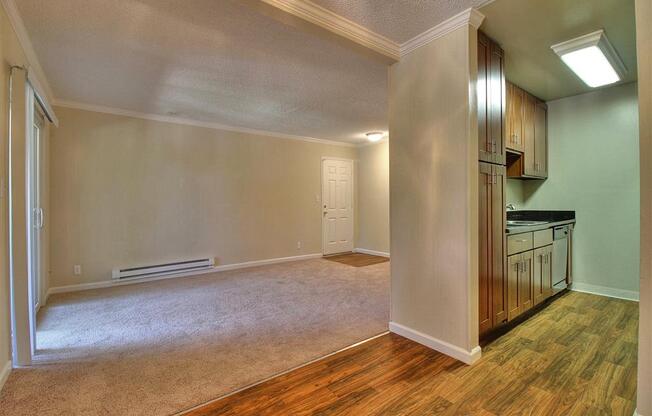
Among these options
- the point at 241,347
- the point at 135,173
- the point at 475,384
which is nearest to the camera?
the point at 475,384

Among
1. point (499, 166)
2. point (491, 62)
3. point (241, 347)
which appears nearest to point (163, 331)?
point (241, 347)

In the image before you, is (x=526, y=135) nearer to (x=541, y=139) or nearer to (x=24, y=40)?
(x=541, y=139)

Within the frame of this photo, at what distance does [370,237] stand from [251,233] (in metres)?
2.66

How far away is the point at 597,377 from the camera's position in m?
1.97

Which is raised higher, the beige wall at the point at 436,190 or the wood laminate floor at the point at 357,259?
the beige wall at the point at 436,190

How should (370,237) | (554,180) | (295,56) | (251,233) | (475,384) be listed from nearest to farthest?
(475,384) < (295,56) < (554,180) < (251,233) < (370,237)

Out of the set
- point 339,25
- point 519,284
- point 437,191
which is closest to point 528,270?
point 519,284

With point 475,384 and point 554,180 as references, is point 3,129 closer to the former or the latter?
point 475,384

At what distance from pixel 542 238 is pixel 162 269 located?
4.96 m

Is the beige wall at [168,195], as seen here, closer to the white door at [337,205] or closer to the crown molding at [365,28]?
the white door at [337,205]

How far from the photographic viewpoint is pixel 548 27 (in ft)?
7.45

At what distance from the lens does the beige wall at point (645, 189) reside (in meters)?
1.41

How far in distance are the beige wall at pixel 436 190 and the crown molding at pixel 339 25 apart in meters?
0.21

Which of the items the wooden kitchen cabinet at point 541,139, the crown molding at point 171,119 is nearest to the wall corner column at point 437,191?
the wooden kitchen cabinet at point 541,139
